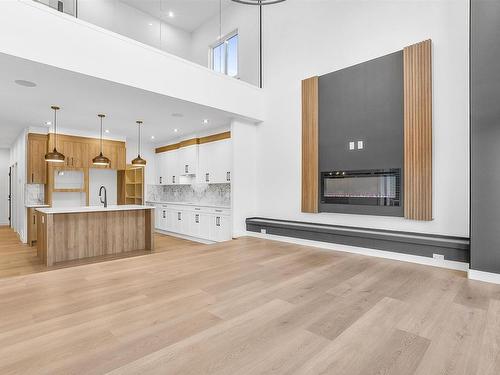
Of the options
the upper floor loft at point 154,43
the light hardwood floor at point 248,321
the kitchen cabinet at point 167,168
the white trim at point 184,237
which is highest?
the upper floor loft at point 154,43

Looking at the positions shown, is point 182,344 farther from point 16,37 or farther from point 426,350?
point 16,37

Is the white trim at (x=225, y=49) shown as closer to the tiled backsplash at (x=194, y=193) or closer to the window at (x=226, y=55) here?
the window at (x=226, y=55)

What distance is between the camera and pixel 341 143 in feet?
14.5

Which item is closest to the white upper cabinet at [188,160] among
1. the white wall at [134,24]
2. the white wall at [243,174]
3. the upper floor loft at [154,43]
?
the white wall at [243,174]

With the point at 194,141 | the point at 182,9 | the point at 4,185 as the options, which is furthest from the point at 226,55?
the point at 4,185

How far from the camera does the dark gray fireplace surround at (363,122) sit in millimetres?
3838

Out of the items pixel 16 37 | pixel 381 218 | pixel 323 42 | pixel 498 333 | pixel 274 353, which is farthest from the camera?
pixel 323 42

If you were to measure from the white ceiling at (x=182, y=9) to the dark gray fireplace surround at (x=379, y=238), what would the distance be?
5.82 metres

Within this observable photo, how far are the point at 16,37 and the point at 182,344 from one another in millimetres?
3546

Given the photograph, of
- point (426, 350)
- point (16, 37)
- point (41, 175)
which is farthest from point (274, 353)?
point (41, 175)

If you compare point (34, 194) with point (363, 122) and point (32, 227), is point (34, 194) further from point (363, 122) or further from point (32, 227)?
point (363, 122)

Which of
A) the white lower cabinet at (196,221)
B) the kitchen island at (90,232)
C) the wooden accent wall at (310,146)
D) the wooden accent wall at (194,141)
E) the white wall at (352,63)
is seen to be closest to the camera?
the white wall at (352,63)

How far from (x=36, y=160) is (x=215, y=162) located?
4.49 meters

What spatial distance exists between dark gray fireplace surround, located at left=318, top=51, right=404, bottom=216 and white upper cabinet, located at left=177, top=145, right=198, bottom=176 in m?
3.75
